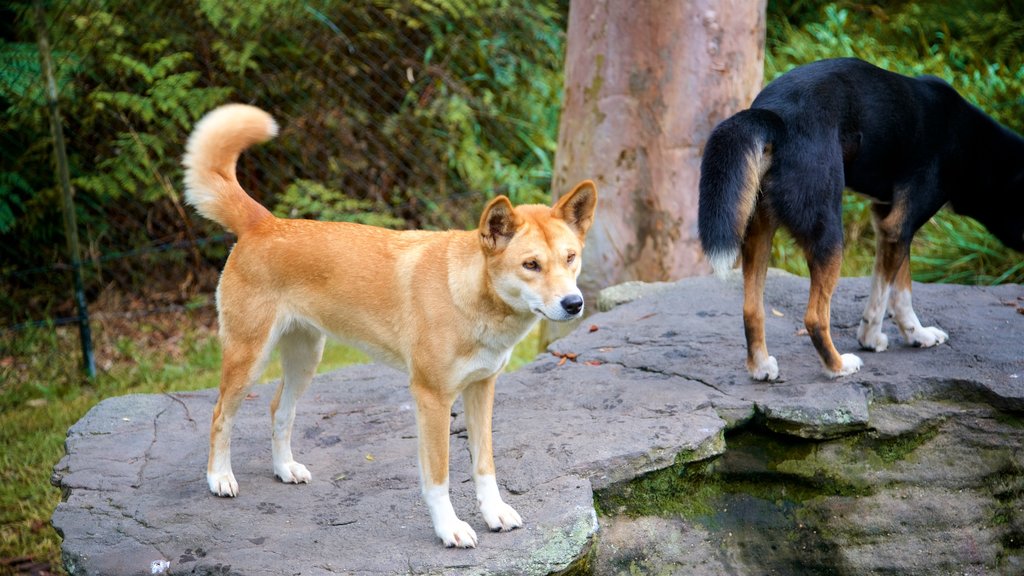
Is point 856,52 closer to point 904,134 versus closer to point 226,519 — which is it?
point 904,134

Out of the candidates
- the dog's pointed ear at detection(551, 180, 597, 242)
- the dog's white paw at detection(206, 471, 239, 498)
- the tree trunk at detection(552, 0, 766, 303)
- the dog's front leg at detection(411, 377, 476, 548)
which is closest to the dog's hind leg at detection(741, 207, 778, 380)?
the dog's pointed ear at detection(551, 180, 597, 242)

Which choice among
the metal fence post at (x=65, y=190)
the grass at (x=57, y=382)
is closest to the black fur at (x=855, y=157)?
the grass at (x=57, y=382)

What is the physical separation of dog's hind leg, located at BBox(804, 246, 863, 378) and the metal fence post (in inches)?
203

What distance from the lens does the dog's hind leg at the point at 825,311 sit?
4.41m

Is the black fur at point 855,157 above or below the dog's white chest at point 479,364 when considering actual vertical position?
above

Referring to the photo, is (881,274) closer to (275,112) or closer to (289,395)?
(289,395)

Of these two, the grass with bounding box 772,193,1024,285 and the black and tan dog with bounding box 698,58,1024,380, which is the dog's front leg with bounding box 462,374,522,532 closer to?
the black and tan dog with bounding box 698,58,1024,380

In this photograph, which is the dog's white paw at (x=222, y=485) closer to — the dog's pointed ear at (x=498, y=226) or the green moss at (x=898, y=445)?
the dog's pointed ear at (x=498, y=226)

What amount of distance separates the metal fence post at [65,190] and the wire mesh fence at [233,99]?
4 centimetres

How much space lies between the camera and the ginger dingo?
336cm

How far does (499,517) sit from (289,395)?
115 cm

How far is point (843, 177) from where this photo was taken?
444cm

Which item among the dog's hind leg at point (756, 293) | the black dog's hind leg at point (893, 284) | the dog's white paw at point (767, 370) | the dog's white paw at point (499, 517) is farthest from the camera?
the black dog's hind leg at point (893, 284)

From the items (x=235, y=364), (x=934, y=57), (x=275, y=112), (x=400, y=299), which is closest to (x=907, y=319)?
(x=400, y=299)
